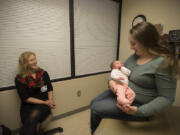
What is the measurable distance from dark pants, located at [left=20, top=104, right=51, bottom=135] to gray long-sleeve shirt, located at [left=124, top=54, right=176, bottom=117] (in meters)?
1.12

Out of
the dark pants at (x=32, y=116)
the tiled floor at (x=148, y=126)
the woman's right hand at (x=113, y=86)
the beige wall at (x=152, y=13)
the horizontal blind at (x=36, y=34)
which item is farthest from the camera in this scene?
the beige wall at (x=152, y=13)

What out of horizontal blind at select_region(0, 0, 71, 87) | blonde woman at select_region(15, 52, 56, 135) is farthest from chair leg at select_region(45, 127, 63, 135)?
horizontal blind at select_region(0, 0, 71, 87)

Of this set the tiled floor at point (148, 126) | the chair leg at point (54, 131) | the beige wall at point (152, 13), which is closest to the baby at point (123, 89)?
the tiled floor at point (148, 126)

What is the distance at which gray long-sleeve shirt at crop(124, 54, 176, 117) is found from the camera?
31.9 inches

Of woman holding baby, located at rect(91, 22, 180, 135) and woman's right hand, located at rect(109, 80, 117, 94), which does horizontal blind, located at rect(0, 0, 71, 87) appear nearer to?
woman's right hand, located at rect(109, 80, 117, 94)

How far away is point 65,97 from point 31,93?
0.63m

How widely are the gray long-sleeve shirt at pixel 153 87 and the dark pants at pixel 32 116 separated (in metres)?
1.12

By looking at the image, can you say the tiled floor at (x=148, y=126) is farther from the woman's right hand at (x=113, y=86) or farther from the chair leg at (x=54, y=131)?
the chair leg at (x=54, y=131)

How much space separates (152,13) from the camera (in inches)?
78.7

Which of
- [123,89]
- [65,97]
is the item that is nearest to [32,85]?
[65,97]

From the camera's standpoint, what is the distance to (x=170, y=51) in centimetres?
88

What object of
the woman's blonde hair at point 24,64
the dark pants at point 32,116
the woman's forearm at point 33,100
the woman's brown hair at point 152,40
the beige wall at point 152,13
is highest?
the beige wall at point 152,13

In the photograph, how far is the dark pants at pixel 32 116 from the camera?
49.4 inches

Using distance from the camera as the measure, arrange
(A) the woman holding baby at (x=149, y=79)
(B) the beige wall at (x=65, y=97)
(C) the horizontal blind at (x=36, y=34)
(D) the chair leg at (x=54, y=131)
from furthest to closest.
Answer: (D) the chair leg at (x=54, y=131), (B) the beige wall at (x=65, y=97), (C) the horizontal blind at (x=36, y=34), (A) the woman holding baby at (x=149, y=79)
